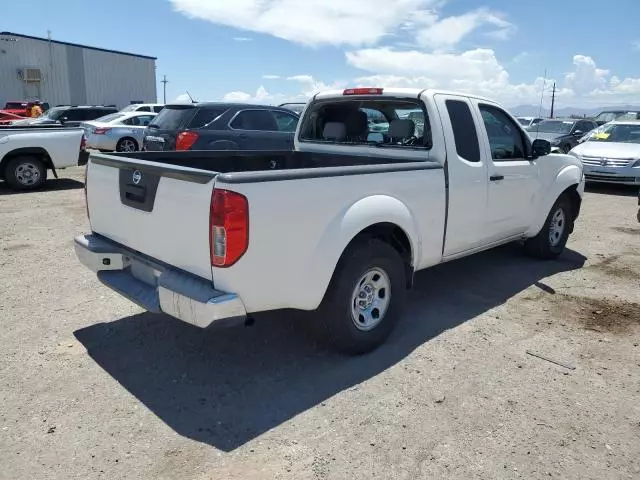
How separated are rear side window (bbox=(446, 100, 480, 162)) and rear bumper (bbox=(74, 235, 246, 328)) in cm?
258

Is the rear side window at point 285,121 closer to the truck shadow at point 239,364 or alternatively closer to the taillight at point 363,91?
the taillight at point 363,91

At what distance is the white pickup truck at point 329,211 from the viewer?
294 cm

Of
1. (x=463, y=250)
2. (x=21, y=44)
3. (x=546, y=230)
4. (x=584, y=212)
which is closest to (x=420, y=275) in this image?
(x=463, y=250)

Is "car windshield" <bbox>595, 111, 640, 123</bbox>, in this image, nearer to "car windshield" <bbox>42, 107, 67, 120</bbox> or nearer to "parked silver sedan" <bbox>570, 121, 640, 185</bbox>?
"parked silver sedan" <bbox>570, 121, 640, 185</bbox>

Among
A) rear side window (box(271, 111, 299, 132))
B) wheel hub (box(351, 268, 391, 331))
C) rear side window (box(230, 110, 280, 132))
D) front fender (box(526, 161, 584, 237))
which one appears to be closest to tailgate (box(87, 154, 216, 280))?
wheel hub (box(351, 268, 391, 331))

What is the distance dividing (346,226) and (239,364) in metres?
1.28

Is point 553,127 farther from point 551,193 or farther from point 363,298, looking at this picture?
point 363,298

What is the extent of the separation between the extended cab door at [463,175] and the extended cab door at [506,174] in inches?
5.0

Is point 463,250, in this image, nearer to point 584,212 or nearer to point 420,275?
point 420,275

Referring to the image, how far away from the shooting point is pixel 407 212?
3881mm

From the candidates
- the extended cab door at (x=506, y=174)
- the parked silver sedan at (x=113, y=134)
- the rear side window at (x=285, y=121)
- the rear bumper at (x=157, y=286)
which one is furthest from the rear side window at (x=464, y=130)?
the parked silver sedan at (x=113, y=134)

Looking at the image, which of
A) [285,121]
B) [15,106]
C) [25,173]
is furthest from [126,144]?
[15,106]

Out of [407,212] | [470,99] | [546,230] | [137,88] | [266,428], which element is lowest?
[266,428]

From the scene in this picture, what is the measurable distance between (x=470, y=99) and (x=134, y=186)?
3127mm
